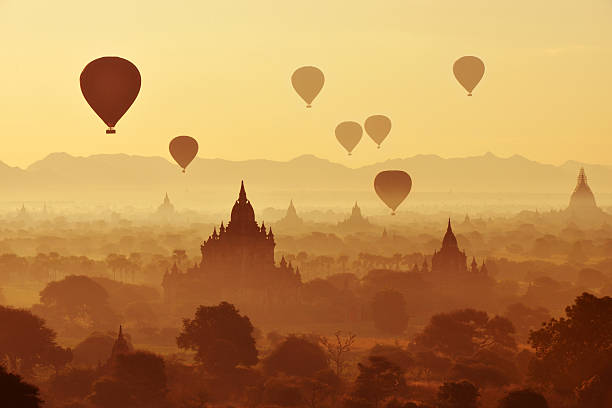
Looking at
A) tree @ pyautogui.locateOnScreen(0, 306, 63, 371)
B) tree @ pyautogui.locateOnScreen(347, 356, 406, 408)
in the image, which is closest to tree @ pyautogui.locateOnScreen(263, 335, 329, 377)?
tree @ pyautogui.locateOnScreen(347, 356, 406, 408)

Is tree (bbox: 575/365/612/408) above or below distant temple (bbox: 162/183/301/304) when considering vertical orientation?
below

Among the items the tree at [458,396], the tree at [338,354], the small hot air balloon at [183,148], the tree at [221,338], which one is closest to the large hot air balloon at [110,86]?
the tree at [221,338]

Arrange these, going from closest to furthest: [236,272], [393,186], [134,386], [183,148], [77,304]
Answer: [134,386]
[77,304]
[236,272]
[183,148]
[393,186]

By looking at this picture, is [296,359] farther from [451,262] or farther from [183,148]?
[183,148]

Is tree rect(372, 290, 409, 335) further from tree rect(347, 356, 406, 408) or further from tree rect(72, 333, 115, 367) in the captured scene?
tree rect(347, 356, 406, 408)

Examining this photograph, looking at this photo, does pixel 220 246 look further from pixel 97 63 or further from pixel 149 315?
pixel 97 63

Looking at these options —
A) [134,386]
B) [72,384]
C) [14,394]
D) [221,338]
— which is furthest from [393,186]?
[14,394]
